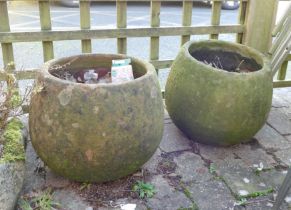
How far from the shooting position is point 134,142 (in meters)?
2.01

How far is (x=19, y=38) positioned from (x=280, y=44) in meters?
2.12

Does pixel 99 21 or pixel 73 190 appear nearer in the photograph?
pixel 73 190

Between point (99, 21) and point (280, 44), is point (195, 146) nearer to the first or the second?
point (280, 44)

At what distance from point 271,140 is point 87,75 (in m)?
1.49

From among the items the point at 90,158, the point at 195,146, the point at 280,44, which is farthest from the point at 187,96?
the point at 280,44

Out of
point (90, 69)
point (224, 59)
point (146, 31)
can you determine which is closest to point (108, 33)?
point (146, 31)

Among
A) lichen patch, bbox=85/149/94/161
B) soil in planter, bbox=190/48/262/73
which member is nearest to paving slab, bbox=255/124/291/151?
soil in planter, bbox=190/48/262/73

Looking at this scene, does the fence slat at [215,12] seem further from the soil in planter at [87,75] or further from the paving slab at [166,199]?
the paving slab at [166,199]

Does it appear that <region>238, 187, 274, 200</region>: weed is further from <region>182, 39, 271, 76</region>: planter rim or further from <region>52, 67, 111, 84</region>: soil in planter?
<region>52, 67, 111, 84</region>: soil in planter

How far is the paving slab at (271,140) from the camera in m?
2.75

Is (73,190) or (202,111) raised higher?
(202,111)

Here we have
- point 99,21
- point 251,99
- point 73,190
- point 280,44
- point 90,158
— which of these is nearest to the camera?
point 90,158

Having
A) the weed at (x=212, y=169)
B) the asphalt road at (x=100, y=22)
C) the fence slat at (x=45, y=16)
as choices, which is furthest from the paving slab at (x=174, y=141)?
the asphalt road at (x=100, y=22)

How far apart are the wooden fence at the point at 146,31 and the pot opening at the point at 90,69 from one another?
0.51 meters
